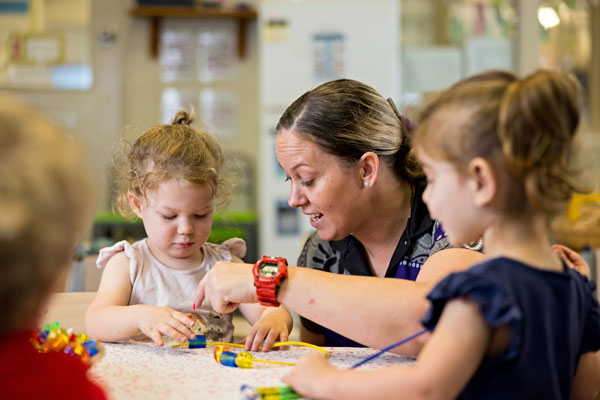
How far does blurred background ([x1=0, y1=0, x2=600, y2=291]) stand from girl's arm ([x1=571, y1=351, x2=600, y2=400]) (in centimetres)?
321

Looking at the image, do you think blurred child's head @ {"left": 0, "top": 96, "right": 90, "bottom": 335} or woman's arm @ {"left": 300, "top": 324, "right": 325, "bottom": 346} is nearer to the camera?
blurred child's head @ {"left": 0, "top": 96, "right": 90, "bottom": 335}

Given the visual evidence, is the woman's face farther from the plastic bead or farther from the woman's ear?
the plastic bead

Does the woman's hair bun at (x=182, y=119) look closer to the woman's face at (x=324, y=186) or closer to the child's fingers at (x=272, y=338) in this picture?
the woman's face at (x=324, y=186)

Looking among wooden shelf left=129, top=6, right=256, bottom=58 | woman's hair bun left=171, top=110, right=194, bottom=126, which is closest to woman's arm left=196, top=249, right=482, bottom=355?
woman's hair bun left=171, top=110, right=194, bottom=126

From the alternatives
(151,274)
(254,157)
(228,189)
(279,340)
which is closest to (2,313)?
(279,340)

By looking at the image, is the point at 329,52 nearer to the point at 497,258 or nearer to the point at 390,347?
the point at 390,347

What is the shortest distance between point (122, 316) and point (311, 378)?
523 millimetres

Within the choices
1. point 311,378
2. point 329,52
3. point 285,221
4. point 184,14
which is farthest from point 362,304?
point 184,14

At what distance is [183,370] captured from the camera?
106cm

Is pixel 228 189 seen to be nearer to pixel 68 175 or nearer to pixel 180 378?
pixel 180 378

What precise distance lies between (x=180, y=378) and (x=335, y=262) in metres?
0.69

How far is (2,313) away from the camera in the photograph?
2.08 feet

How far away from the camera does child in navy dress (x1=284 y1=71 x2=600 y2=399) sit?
78 cm

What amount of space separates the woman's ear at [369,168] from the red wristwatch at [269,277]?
16.7 inches
